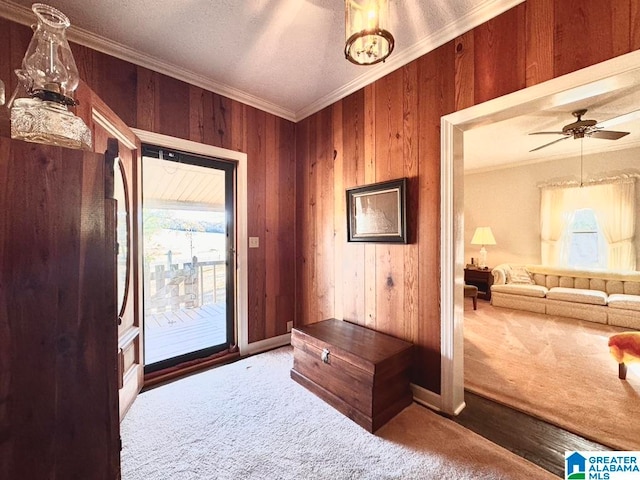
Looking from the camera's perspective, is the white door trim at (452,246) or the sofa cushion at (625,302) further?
the sofa cushion at (625,302)

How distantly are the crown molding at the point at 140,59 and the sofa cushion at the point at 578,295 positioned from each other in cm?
482

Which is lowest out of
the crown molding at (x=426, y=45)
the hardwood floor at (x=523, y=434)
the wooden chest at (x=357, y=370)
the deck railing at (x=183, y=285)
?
the hardwood floor at (x=523, y=434)

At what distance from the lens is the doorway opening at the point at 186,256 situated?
2.29m

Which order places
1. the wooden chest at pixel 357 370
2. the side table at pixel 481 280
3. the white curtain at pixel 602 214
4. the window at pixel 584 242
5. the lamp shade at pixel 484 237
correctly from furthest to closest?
the lamp shade at pixel 484 237 < the side table at pixel 481 280 < the window at pixel 584 242 < the white curtain at pixel 602 214 < the wooden chest at pixel 357 370

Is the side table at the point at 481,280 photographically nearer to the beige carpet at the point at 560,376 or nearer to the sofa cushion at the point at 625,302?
the beige carpet at the point at 560,376

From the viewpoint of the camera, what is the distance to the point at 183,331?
258cm

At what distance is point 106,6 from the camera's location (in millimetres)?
1617

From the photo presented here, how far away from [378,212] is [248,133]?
1.62 meters

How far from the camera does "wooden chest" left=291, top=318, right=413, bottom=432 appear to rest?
1675mm

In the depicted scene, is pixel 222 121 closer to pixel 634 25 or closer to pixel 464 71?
pixel 464 71

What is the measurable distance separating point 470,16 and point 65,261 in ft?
7.95

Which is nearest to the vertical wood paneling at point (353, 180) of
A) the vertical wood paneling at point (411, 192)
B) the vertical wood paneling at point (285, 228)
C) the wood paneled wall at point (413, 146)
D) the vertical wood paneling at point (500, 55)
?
the wood paneled wall at point (413, 146)

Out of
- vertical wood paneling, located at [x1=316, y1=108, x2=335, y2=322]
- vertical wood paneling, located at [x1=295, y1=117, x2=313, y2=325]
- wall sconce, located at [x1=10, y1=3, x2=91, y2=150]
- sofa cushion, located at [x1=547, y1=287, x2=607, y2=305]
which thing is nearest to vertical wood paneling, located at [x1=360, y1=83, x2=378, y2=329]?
vertical wood paneling, located at [x1=316, y1=108, x2=335, y2=322]

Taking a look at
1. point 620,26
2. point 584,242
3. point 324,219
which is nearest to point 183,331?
point 324,219
